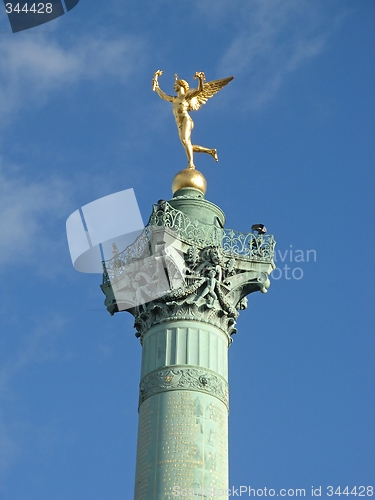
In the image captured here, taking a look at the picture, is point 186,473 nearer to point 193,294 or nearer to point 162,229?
point 193,294

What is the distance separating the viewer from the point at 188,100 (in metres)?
34.9

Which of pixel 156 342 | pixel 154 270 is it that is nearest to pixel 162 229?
pixel 154 270

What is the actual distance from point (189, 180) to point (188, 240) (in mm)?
3387

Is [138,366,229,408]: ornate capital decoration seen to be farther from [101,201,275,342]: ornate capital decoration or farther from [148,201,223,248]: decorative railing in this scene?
[148,201,223,248]: decorative railing

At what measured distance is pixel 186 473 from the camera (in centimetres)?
2667

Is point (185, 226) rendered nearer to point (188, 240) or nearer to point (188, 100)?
point (188, 240)

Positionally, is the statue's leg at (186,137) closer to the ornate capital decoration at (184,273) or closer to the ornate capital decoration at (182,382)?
the ornate capital decoration at (184,273)

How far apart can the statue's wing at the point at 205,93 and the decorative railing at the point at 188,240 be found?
5333 mm

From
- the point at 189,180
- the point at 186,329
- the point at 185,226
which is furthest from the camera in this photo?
the point at 189,180

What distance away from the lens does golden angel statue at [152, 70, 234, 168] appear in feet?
113

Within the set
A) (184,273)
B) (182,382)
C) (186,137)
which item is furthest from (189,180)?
(182,382)

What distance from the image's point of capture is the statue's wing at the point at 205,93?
115ft

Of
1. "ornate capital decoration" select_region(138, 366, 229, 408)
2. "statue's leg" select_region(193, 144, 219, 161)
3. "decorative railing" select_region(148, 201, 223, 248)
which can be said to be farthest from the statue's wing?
"ornate capital decoration" select_region(138, 366, 229, 408)

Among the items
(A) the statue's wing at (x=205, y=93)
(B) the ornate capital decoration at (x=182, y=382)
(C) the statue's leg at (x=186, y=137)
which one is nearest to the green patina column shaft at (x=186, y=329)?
(B) the ornate capital decoration at (x=182, y=382)
